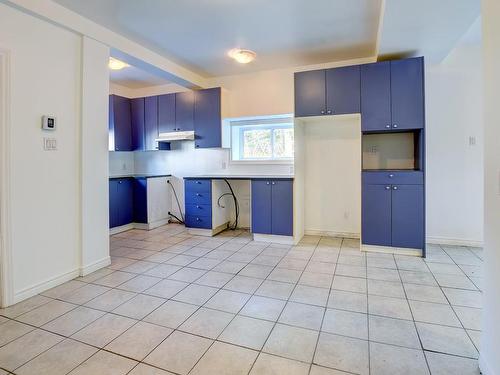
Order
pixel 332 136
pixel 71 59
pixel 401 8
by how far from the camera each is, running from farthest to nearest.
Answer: pixel 332 136
pixel 71 59
pixel 401 8

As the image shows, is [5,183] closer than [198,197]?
Yes

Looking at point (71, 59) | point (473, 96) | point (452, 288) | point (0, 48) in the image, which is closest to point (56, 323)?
point (0, 48)

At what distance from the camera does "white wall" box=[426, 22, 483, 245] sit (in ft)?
11.9

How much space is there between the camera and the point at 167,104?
4.87 m

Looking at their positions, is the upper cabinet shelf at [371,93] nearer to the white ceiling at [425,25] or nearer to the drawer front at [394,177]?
the white ceiling at [425,25]

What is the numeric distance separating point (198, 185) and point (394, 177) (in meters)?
2.71

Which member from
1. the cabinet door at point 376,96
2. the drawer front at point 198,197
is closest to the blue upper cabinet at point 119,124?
the drawer front at point 198,197

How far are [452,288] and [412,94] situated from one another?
83.8 inches

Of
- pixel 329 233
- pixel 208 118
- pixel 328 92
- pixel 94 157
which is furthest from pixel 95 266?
pixel 328 92

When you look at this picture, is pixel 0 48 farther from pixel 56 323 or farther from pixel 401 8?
pixel 401 8

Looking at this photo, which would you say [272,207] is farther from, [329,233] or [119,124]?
[119,124]

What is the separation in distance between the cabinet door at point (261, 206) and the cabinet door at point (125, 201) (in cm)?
224

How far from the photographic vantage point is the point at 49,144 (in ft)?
8.33

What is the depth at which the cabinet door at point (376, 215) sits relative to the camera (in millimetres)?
3469
